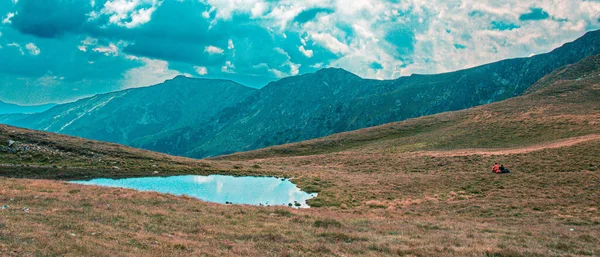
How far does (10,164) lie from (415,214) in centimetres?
4922

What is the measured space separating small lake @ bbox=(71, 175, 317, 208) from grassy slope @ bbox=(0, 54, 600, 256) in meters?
3.32

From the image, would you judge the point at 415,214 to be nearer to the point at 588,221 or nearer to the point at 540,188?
the point at 588,221

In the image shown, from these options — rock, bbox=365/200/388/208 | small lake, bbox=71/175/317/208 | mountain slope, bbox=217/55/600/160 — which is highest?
mountain slope, bbox=217/55/600/160

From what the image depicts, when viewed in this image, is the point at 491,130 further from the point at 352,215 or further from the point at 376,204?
the point at 352,215

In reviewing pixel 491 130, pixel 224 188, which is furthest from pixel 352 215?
pixel 491 130

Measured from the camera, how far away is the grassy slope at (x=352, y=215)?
17484 mm

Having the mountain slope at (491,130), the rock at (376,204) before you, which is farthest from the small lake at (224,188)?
the mountain slope at (491,130)

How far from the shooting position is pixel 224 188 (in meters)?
45.1

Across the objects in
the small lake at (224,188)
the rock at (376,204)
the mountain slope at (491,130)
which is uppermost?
the mountain slope at (491,130)

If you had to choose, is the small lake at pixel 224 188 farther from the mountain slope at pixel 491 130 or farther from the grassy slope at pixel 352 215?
the mountain slope at pixel 491 130

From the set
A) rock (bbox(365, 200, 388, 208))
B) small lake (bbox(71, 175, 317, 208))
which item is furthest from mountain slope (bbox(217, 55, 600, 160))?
small lake (bbox(71, 175, 317, 208))

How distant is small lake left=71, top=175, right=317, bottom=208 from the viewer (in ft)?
127

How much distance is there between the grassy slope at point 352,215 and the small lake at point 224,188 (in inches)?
131

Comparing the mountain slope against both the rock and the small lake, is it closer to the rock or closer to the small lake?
the rock
